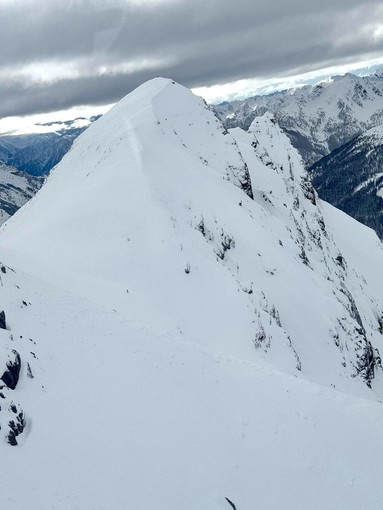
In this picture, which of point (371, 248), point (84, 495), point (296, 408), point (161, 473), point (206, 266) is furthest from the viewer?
point (371, 248)

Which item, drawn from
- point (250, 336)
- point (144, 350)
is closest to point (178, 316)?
point (250, 336)

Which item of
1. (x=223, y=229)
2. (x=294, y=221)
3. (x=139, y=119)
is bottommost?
(x=294, y=221)

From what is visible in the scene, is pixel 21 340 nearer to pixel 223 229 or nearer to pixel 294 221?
pixel 223 229

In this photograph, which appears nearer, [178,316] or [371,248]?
[178,316]

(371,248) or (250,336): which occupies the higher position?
(250,336)

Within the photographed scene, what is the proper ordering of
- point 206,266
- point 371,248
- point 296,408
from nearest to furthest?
point 296,408, point 206,266, point 371,248

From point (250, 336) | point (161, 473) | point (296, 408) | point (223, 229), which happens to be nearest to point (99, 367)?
point (161, 473)
